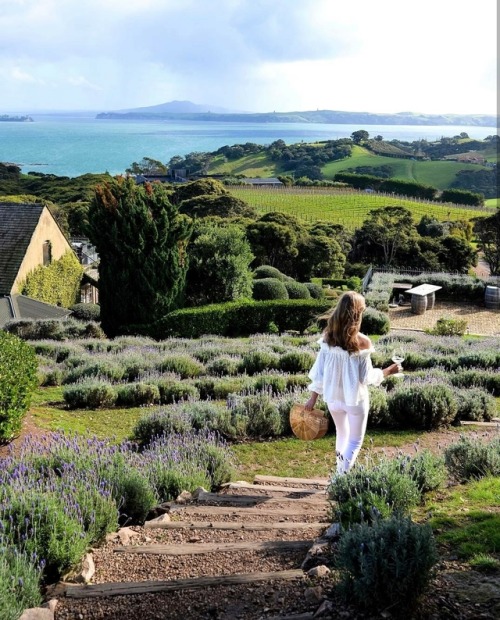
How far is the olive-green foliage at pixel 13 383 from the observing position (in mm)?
7105

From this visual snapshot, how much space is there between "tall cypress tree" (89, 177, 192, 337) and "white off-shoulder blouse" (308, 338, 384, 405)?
16.1m

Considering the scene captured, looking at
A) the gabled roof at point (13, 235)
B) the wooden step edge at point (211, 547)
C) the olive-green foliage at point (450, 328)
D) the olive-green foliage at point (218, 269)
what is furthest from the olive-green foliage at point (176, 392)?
the gabled roof at point (13, 235)

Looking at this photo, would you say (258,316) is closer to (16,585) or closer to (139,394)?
(139,394)

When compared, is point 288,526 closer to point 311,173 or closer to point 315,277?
point 315,277

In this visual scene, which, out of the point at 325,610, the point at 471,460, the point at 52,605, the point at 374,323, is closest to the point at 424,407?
the point at 471,460

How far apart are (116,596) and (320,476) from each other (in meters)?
3.74

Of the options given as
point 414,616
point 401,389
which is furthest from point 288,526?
point 401,389

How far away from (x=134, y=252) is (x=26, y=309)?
6.54 metres

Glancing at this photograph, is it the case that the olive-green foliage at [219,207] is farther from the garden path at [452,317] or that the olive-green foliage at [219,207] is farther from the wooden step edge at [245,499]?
the wooden step edge at [245,499]

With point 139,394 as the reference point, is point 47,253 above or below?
above

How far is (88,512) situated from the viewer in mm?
4293

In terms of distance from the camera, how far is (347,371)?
524 cm

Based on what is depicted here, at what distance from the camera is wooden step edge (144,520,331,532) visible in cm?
447

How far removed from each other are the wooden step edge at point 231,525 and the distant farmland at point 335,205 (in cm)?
6019
